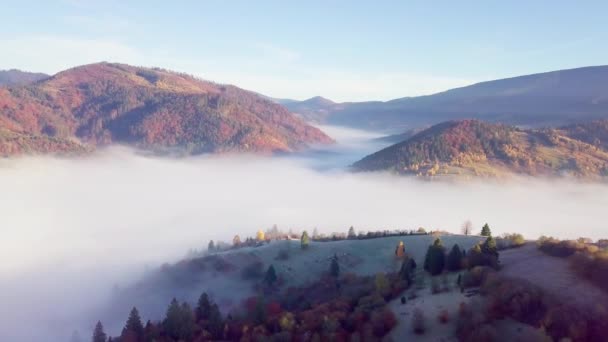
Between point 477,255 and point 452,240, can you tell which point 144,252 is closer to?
point 452,240

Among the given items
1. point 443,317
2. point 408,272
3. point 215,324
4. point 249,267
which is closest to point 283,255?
point 249,267

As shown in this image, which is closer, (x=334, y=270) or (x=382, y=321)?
(x=382, y=321)

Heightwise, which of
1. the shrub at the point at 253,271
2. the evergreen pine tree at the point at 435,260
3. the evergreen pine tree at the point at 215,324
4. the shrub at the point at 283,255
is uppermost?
the evergreen pine tree at the point at 435,260

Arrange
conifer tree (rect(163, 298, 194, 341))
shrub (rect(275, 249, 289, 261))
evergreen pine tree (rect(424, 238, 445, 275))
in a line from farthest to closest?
1. shrub (rect(275, 249, 289, 261))
2. evergreen pine tree (rect(424, 238, 445, 275))
3. conifer tree (rect(163, 298, 194, 341))

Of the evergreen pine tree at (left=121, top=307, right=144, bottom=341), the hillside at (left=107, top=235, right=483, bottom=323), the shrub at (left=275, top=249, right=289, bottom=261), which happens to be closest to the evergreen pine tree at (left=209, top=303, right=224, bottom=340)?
the evergreen pine tree at (left=121, top=307, right=144, bottom=341)

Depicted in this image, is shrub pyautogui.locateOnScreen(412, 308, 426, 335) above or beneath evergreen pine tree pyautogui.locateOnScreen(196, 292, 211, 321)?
above

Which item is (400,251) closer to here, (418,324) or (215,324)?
(215,324)

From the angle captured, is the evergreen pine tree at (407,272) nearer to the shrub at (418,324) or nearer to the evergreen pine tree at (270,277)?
the shrub at (418,324)

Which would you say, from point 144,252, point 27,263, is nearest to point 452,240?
point 144,252

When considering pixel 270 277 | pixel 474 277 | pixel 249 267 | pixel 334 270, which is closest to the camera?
pixel 474 277

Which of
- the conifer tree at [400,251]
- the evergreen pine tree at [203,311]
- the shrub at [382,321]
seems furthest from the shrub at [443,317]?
the conifer tree at [400,251]

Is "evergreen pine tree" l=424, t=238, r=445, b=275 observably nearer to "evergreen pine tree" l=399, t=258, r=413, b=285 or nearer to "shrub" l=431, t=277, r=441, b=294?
"evergreen pine tree" l=399, t=258, r=413, b=285
